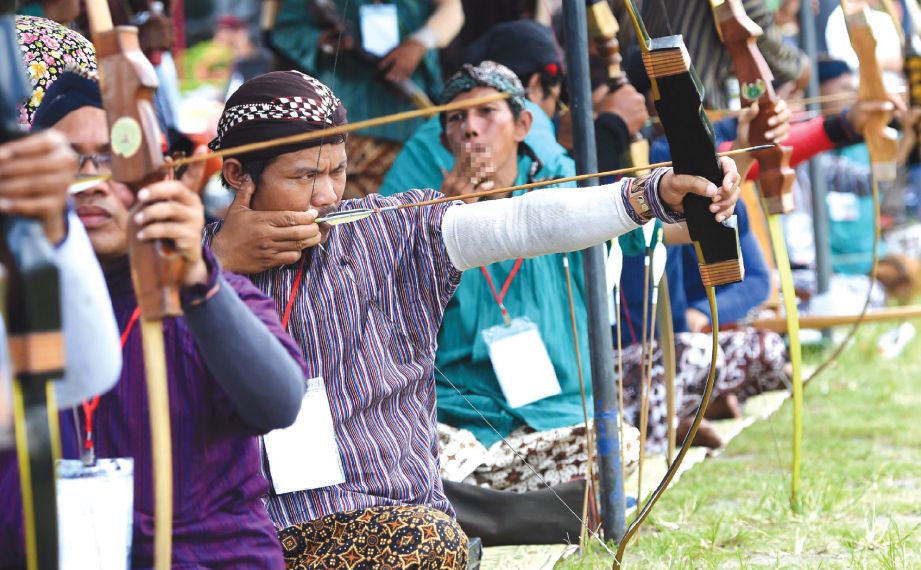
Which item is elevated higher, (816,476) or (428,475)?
(428,475)

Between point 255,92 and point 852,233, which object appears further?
point 852,233

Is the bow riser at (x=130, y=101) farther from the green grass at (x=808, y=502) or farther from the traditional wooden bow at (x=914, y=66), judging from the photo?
the traditional wooden bow at (x=914, y=66)

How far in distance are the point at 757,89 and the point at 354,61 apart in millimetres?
1692

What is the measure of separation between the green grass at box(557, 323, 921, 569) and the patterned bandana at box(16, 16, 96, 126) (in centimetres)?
157

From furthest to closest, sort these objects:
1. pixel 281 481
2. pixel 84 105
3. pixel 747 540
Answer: pixel 747 540 < pixel 281 481 < pixel 84 105

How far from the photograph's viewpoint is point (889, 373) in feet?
21.1

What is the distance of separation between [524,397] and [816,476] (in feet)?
3.95

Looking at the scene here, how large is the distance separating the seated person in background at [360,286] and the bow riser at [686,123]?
0.71 ft

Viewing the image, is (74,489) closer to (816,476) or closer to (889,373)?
(816,476)

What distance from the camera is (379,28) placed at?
4.45m

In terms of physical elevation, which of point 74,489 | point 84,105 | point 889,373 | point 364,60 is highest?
point 364,60

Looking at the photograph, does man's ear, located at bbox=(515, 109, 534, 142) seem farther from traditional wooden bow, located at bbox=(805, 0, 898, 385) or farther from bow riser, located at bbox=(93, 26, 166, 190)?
bow riser, located at bbox=(93, 26, 166, 190)

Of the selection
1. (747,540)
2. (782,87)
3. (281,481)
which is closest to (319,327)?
(281,481)

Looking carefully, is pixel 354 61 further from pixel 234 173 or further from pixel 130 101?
pixel 130 101
